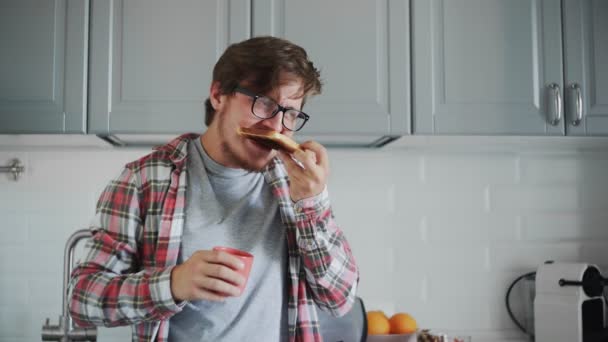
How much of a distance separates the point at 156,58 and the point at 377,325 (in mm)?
1065

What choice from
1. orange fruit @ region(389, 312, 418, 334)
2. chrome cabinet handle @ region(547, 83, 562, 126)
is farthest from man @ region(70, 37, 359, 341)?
chrome cabinet handle @ region(547, 83, 562, 126)

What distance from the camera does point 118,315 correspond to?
127 cm

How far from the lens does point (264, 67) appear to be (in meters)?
1.40

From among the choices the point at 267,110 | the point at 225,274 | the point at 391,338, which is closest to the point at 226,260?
the point at 225,274

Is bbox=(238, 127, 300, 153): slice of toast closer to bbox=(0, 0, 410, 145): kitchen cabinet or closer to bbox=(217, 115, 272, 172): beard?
bbox=(217, 115, 272, 172): beard

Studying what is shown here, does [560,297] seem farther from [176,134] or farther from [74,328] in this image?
[74,328]

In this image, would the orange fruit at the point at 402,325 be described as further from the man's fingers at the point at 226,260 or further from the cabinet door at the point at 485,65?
the man's fingers at the point at 226,260

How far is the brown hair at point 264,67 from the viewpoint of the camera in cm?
140

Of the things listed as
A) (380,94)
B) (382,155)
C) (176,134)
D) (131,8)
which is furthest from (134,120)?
(382,155)

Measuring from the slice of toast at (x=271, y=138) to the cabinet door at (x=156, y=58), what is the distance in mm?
592

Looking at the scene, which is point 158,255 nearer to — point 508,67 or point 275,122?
point 275,122

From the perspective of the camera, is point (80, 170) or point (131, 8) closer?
point (131, 8)

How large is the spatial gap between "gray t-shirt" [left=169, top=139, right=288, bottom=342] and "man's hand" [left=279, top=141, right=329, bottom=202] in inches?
5.4

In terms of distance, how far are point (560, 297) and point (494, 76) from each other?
765mm
